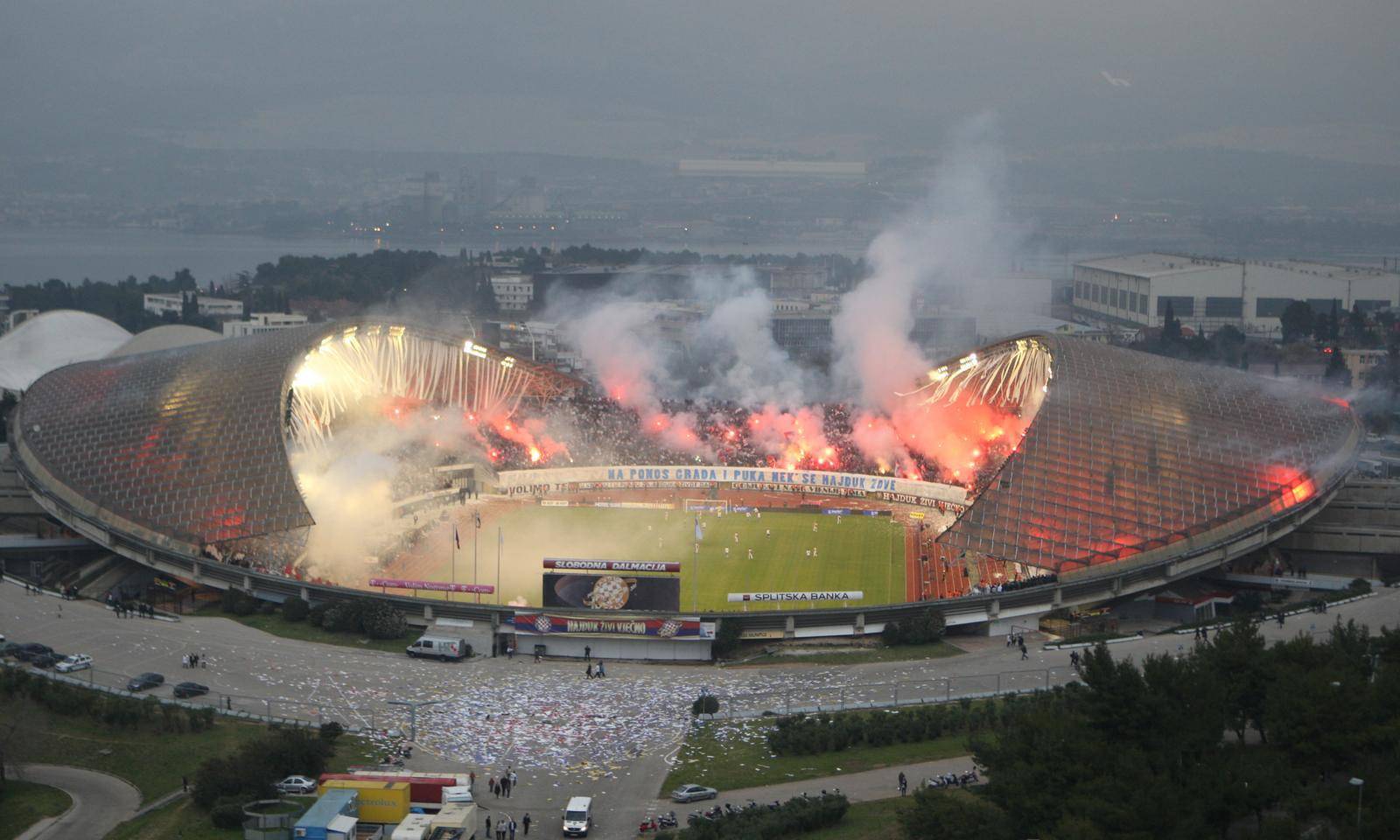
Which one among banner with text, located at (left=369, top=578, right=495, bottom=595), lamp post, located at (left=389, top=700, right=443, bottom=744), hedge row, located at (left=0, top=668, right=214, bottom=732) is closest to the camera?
hedge row, located at (left=0, top=668, right=214, bottom=732)

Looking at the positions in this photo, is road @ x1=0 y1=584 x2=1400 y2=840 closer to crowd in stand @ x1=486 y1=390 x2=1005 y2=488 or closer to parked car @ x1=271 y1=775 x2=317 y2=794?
parked car @ x1=271 y1=775 x2=317 y2=794

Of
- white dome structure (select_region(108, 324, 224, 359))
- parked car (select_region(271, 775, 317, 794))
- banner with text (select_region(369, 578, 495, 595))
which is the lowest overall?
parked car (select_region(271, 775, 317, 794))

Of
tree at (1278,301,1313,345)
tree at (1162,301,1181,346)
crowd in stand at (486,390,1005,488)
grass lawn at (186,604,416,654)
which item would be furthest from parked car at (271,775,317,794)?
tree at (1278,301,1313,345)

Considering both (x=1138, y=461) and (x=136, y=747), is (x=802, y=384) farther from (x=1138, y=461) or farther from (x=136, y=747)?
(x=136, y=747)

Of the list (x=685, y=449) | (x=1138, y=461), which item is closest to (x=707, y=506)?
(x=685, y=449)

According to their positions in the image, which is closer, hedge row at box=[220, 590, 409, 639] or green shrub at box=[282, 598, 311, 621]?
hedge row at box=[220, 590, 409, 639]

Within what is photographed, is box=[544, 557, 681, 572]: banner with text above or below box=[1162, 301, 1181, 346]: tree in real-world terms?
below
